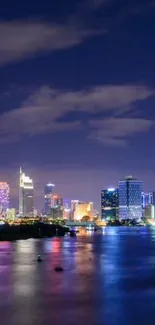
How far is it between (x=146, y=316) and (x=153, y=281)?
19834mm

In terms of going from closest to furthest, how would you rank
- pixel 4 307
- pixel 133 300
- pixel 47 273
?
pixel 4 307 → pixel 133 300 → pixel 47 273

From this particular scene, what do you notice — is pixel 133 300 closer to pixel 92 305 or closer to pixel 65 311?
pixel 92 305

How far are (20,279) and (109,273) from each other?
1114 centimetres

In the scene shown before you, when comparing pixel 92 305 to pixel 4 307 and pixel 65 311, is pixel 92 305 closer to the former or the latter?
pixel 65 311

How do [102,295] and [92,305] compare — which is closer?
[92,305]

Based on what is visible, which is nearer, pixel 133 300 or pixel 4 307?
pixel 4 307

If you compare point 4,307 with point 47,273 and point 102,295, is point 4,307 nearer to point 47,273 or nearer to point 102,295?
point 102,295

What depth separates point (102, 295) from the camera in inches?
1705

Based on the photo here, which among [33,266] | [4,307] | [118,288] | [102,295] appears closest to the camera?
[4,307]

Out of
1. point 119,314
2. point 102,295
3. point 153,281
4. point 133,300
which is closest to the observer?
point 119,314

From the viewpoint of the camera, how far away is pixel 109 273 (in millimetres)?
61000

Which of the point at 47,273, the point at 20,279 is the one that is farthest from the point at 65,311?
the point at 47,273

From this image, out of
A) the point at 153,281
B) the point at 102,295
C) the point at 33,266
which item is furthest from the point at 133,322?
the point at 33,266

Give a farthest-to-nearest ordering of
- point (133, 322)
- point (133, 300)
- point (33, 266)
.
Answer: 1. point (33, 266)
2. point (133, 300)
3. point (133, 322)
